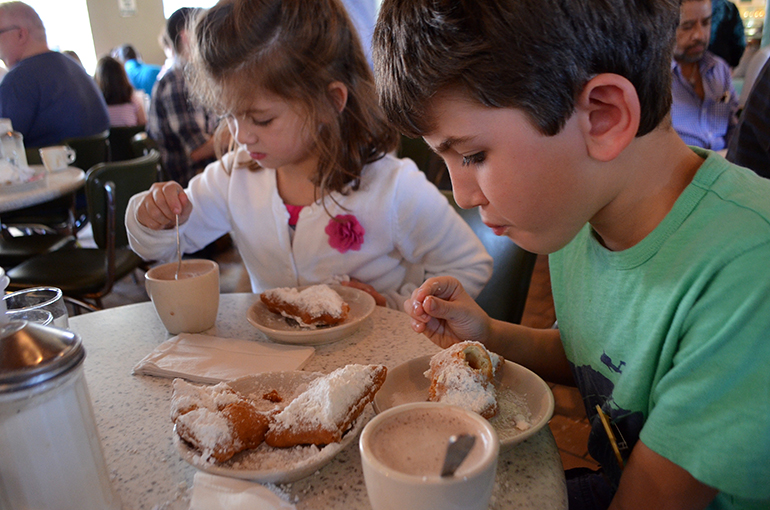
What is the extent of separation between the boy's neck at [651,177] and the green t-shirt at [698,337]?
0.04 m

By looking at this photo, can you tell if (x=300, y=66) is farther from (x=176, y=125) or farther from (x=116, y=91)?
(x=116, y=91)

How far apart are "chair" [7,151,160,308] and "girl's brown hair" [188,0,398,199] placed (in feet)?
2.98

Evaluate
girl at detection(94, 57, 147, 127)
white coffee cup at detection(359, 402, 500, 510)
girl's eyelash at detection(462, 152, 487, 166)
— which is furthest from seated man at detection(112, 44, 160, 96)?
white coffee cup at detection(359, 402, 500, 510)

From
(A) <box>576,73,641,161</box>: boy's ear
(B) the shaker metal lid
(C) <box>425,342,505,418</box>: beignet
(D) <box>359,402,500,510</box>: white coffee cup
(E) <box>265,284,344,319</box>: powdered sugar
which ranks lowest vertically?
(E) <box>265,284,344,319</box>: powdered sugar

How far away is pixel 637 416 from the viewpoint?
0.79 metres

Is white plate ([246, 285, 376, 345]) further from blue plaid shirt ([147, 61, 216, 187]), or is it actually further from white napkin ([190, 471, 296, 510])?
blue plaid shirt ([147, 61, 216, 187])

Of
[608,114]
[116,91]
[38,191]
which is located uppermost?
[608,114]

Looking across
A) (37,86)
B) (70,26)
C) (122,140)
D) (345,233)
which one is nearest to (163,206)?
(345,233)

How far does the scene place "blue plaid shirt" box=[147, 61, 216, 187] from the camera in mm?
3836

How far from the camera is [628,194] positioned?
0.78m

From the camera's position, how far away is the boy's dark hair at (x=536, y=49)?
0.63m

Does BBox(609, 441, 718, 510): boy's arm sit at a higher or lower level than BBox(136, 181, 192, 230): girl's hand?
lower

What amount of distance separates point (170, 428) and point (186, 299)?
0.99 feet

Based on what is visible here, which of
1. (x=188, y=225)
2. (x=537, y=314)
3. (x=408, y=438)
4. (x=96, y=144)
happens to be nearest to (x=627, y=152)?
(x=408, y=438)
